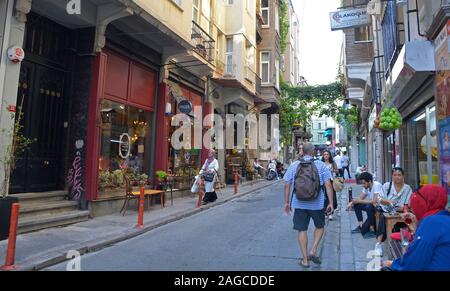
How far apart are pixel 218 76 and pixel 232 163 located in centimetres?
531

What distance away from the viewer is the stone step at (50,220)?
7.20 m

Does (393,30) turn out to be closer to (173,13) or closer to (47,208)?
(173,13)

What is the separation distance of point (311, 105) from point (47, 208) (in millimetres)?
23413

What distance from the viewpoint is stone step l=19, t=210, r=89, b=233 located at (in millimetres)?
7198

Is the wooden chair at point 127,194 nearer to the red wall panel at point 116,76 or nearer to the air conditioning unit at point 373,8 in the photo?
the red wall panel at point 116,76

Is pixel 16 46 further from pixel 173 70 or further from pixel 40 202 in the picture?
pixel 173 70

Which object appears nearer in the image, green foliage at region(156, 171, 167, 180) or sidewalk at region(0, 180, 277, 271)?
sidewalk at region(0, 180, 277, 271)

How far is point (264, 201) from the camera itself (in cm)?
1350

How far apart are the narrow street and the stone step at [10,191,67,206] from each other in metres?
2.59

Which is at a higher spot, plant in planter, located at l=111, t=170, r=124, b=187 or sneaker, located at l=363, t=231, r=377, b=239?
plant in planter, located at l=111, t=170, r=124, b=187

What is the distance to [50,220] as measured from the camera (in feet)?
25.3

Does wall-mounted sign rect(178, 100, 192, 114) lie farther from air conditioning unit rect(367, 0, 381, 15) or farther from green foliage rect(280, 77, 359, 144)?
green foliage rect(280, 77, 359, 144)

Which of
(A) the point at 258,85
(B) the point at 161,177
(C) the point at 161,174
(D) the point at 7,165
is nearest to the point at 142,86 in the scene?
(C) the point at 161,174

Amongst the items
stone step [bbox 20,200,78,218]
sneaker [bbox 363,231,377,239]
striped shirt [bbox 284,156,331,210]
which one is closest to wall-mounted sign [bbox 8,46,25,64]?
stone step [bbox 20,200,78,218]
